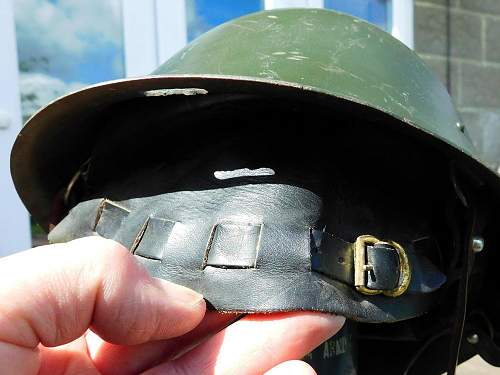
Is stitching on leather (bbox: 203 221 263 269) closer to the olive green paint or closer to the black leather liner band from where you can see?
the black leather liner band

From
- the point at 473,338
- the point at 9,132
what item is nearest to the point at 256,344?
the point at 473,338

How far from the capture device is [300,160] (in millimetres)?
741

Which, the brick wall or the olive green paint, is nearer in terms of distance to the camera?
the olive green paint

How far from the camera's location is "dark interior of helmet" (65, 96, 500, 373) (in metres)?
0.73

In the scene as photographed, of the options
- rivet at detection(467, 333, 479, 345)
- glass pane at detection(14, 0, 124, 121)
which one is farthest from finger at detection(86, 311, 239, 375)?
glass pane at detection(14, 0, 124, 121)

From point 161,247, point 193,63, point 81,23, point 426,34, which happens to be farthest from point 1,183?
point 426,34

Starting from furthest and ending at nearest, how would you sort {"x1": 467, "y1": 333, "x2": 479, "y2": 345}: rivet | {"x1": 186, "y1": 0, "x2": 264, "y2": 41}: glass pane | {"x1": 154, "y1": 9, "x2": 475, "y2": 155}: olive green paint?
{"x1": 186, "y1": 0, "x2": 264, "y2": 41}: glass pane < {"x1": 467, "y1": 333, "x2": 479, "y2": 345}: rivet < {"x1": 154, "y1": 9, "x2": 475, "y2": 155}: olive green paint

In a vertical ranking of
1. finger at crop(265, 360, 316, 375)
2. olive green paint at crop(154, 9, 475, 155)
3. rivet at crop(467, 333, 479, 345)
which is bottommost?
rivet at crop(467, 333, 479, 345)

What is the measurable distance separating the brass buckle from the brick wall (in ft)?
6.75

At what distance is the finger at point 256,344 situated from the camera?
605 mm

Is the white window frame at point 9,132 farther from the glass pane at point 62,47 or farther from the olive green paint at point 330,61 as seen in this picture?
the olive green paint at point 330,61

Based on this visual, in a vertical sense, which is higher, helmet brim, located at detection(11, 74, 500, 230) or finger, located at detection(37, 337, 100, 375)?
helmet brim, located at detection(11, 74, 500, 230)

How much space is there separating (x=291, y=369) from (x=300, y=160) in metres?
0.27

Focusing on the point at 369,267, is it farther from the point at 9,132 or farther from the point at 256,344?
the point at 9,132
